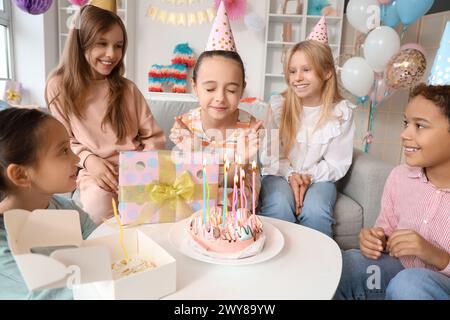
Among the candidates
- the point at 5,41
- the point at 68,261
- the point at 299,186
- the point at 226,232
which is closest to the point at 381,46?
the point at 299,186

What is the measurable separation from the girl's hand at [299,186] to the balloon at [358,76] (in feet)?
4.49

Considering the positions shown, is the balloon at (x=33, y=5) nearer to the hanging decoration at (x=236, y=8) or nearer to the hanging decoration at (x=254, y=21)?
the hanging decoration at (x=236, y=8)

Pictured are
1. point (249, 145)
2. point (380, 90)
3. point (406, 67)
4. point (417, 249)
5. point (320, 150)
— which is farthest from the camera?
point (380, 90)

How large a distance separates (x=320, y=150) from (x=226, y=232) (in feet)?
3.33

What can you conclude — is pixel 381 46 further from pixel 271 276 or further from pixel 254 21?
pixel 271 276

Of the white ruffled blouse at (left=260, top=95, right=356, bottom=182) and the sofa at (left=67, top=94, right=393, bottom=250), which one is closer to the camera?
the sofa at (left=67, top=94, right=393, bottom=250)

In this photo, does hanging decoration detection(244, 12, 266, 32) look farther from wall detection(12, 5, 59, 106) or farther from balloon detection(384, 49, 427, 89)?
wall detection(12, 5, 59, 106)

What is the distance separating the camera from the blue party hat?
3.70 ft

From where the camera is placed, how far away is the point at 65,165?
3.11 ft

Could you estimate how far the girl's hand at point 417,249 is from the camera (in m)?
0.93

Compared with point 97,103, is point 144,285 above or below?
below

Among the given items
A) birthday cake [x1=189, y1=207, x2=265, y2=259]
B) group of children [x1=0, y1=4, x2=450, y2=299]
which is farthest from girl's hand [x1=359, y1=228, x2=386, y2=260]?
birthday cake [x1=189, y1=207, x2=265, y2=259]

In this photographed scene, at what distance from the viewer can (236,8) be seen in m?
3.56

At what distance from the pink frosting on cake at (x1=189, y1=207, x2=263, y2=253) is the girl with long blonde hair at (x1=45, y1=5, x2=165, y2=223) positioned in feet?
2.33
